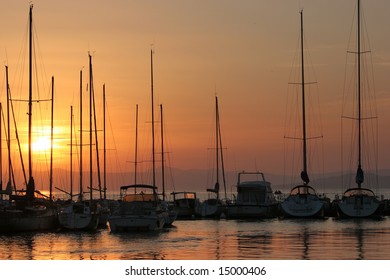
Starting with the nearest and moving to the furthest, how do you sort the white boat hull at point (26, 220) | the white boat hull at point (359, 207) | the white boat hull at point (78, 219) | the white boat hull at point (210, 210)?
the white boat hull at point (26, 220), the white boat hull at point (78, 219), the white boat hull at point (359, 207), the white boat hull at point (210, 210)

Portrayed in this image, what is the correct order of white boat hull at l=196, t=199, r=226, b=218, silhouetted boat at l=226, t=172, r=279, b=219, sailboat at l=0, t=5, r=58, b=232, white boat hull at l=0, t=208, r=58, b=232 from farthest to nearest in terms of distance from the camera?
white boat hull at l=196, t=199, r=226, b=218
silhouetted boat at l=226, t=172, r=279, b=219
sailboat at l=0, t=5, r=58, b=232
white boat hull at l=0, t=208, r=58, b=232

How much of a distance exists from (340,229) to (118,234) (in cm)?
1117

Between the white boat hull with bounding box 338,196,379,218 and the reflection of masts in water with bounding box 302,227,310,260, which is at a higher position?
the white boat hull with bounding box 338,196,379,218

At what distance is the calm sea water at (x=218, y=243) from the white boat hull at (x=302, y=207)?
4.15 metres

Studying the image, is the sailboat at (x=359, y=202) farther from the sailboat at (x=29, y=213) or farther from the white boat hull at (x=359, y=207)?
the sailboat at (x=29, y=213)

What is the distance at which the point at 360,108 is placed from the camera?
197 ft

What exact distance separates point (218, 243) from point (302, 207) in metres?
18.8

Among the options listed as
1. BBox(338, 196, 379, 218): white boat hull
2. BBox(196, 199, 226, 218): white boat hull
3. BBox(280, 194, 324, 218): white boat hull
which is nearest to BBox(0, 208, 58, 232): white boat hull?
BBox(280, 194, 324, 218): white boat hull

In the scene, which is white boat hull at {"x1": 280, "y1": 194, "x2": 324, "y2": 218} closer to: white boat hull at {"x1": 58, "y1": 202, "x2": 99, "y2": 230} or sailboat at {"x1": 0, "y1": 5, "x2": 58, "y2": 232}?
white boat hull at {"x1": 58, "y1": 202, "x2": 99, "y2": 230}

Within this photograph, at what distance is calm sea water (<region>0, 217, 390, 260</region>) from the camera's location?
1282 inches

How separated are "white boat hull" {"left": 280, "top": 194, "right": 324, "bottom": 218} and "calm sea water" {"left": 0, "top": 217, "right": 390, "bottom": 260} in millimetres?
4148

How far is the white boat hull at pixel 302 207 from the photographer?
5600 cm

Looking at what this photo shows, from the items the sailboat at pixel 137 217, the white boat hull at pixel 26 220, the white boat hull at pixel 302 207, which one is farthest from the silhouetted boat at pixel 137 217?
the white boat hull at pixel 302 207
